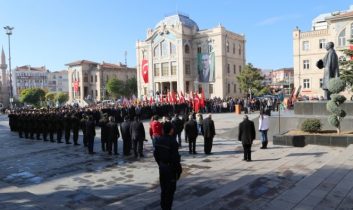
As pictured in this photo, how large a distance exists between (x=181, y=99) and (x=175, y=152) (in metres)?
29.3

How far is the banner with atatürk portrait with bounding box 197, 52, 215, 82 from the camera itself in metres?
58.8

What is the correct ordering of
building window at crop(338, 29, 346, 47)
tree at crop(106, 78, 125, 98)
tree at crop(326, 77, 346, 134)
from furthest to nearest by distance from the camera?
tree at crop(106, 78, 125, 98)
building window at crop(338, 29, 346, 47)
tree at crop(326, 77, 346, 134)

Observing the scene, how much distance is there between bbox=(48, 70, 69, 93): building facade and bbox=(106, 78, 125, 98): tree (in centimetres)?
6554

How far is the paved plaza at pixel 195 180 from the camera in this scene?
693 centimetres

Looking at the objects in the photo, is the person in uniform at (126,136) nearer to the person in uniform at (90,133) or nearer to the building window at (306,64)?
the person in uniform at (90,133)

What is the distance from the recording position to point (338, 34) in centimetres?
4638

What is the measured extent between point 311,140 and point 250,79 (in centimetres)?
4188

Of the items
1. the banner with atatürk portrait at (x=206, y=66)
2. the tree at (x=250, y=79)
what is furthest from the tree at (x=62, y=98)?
the tree at (x=250, y=79)

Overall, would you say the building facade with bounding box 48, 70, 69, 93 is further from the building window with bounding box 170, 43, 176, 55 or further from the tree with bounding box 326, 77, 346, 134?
the tree with bounding box 326, 77, 346, 134

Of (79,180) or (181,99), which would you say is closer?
(79,180)

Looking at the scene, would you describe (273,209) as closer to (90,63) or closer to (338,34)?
(338,34)

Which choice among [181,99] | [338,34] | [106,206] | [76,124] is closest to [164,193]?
[106,206]

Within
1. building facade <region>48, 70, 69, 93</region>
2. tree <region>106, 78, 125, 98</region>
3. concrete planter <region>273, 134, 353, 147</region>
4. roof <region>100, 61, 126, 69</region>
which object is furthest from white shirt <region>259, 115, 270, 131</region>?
building facade <region>48, 70, 69, 93</region>

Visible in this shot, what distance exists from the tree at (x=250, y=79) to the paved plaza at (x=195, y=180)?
41015 millimetres
